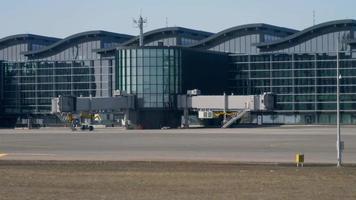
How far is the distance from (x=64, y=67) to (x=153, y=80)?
3197 cm

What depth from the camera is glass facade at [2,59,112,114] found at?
178250 millimetres

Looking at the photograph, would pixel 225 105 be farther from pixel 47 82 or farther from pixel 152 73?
pixel 47 82

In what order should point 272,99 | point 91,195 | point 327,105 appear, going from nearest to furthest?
point 91,195, point 272,99, point 327,105

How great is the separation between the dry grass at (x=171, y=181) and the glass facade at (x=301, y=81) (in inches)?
4817

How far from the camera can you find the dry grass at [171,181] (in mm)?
27783

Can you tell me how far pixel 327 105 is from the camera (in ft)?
538

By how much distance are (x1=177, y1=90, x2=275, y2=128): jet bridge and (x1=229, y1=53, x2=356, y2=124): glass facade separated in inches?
749

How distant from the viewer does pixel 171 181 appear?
33.5 m

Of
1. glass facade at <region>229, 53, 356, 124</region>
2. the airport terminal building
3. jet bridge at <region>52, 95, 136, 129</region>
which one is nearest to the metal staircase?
the airport terminal building

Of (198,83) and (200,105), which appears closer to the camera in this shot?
(200,105)

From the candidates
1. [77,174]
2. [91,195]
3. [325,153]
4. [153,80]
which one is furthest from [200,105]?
[91,195]

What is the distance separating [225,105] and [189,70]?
15105 mm

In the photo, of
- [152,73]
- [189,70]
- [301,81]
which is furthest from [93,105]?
[301,81]

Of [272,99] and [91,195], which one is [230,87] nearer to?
[272,99]
